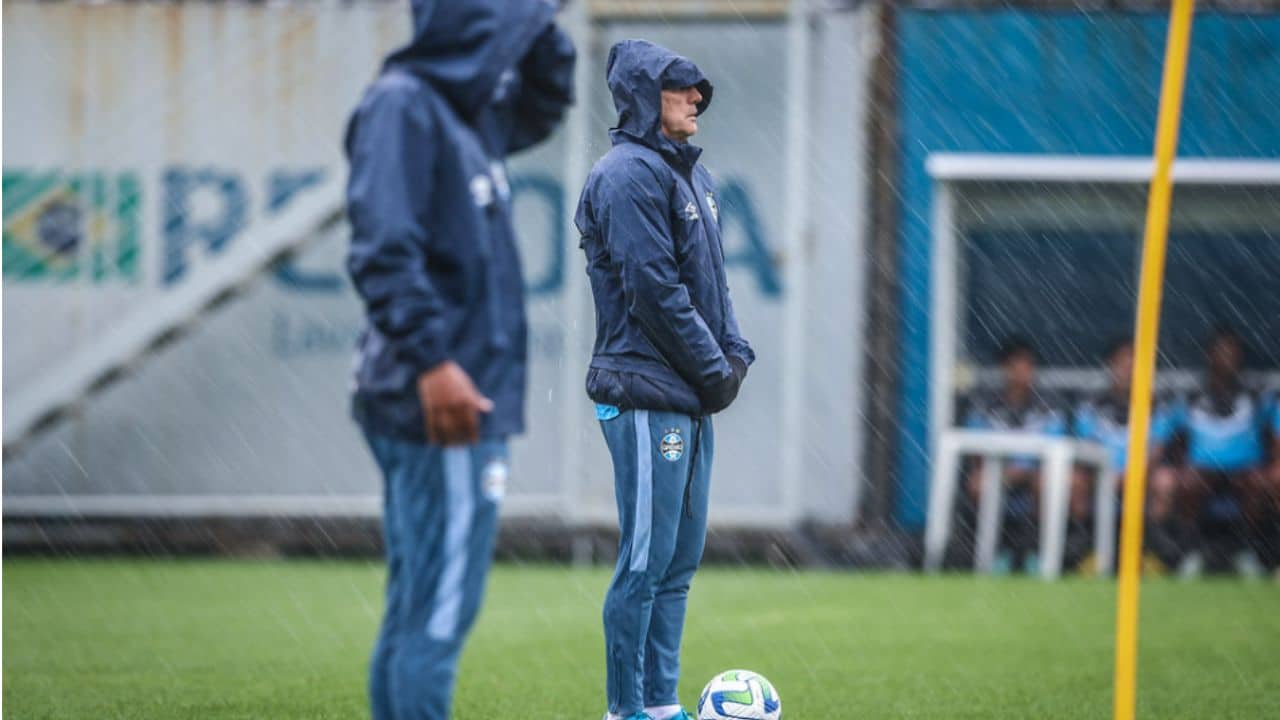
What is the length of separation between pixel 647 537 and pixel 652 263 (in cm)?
86

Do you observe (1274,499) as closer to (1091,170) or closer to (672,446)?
(1091,170)

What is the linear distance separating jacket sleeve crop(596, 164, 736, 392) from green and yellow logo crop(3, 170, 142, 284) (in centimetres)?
851

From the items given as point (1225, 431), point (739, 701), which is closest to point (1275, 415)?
point (1225, 431)

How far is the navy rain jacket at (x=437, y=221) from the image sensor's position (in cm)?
396

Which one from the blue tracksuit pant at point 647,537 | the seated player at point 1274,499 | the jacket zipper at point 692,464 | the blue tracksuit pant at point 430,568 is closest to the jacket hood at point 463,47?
the blue tracksuit pant at point 430,568

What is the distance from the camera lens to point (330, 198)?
12.8m

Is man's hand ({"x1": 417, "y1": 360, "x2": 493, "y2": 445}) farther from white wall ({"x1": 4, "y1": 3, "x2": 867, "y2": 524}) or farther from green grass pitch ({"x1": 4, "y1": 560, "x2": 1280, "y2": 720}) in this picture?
white wall ({"x1": 4, "y1": 3, "x2": 867, "y2": 524})

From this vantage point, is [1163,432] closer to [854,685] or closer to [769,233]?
[769,233]

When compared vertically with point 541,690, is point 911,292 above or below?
above

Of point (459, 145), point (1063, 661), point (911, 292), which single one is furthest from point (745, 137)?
point (459, 145)

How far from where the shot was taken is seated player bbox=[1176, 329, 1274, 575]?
12688 millimetres

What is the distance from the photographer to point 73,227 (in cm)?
1309

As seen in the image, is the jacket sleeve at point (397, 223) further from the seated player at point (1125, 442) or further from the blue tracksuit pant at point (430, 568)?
the seated player at point (1125, 442)

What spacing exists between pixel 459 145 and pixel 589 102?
8968mm
